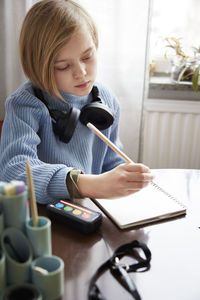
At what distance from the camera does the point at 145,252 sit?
0.69 m

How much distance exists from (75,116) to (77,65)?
15 centimetres

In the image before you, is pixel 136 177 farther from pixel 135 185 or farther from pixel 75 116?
pixel 75 116

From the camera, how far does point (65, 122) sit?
1.01 metres

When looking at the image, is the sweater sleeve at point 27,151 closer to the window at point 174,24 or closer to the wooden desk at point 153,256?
the wooden desk at point 153,256

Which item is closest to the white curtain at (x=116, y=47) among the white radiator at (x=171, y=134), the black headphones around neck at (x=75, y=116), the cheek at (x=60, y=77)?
the white radiator at (x=171, y=134)

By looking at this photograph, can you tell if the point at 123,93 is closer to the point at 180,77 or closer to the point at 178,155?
the point at 180,77

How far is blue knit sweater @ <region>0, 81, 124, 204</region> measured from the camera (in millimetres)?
870

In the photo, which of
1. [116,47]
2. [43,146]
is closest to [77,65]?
[43,146]

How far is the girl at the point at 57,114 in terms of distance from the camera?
0.86m

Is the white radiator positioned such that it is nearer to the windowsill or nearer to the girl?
the windowsill

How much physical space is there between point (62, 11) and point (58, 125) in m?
0.33

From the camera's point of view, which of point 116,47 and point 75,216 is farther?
point 116,47

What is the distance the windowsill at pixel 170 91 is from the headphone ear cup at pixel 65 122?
95cm

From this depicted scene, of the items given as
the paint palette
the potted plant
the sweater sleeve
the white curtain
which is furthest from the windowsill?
the paint palette
